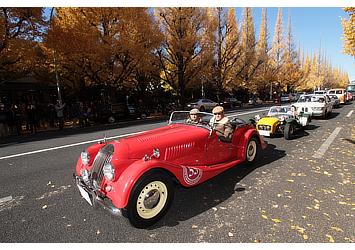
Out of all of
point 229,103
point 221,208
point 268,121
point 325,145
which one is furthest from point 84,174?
point 229,103

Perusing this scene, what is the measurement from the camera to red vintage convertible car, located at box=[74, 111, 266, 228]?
316cm

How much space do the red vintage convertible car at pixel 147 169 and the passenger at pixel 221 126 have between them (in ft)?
0.62

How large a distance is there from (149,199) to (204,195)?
1.25 meters

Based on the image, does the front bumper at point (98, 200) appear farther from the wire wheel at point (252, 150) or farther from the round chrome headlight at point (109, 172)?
the wire wheel at point (252, 150)

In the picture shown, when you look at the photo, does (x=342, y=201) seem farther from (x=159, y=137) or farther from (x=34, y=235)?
(x=34, y=235)

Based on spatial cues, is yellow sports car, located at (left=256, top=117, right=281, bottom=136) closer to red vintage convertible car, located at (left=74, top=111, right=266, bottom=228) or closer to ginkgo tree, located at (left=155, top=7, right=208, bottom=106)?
red vintage convertible car, located at (left=74, top=111, right=266, bottom=228)

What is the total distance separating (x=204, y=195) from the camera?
13.9 feet

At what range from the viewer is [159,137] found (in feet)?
13.4

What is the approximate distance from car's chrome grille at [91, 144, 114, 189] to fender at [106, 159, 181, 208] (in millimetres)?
291

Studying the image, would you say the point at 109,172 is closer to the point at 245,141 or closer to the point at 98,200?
the point at 98,200

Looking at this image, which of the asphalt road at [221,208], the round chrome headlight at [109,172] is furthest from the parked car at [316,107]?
the round chrome headlight at [109,172]

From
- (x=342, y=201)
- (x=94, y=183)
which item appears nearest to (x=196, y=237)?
(x=94, y=183)

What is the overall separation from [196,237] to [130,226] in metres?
0.95

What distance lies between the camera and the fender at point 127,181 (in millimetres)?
3074
